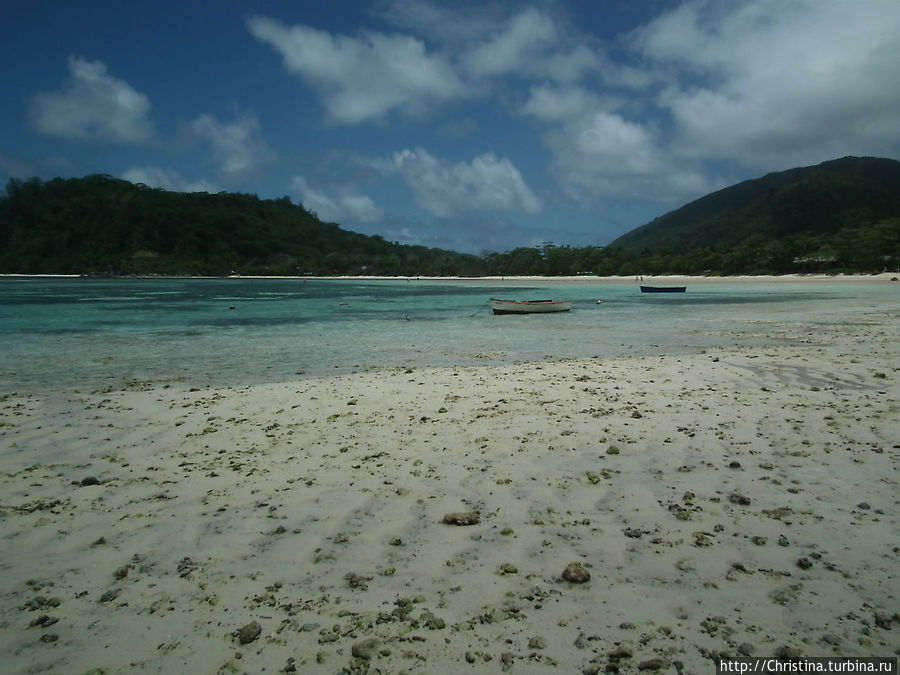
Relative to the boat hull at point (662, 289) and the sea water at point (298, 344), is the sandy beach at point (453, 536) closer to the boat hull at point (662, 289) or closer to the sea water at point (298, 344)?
the sea water at point (298, 344)

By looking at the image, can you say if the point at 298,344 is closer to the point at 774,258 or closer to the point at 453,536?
the point at 453,536

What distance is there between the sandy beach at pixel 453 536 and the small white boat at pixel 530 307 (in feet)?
82.8

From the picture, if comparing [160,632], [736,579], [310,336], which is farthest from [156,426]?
[310,336]

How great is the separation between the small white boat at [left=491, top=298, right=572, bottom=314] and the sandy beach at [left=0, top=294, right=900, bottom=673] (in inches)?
994

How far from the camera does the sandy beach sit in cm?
314

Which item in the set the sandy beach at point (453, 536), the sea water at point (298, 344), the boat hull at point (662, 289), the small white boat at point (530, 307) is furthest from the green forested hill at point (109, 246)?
the sandy beach at point (453, 536)

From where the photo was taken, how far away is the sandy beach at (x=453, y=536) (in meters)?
3.14

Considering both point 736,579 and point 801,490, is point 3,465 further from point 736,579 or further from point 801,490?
point 801,490

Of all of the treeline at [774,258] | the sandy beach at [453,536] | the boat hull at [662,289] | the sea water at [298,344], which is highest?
the treeline at [774,258]

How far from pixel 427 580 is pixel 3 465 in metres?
5.99

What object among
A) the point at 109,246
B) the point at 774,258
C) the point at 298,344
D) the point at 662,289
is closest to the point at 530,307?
the point at 298,344

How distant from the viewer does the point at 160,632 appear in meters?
3.29

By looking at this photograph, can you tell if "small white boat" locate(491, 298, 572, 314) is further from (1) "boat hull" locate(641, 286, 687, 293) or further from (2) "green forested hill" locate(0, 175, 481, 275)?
(2) "green forested hill" locate(0, 175, 481, 275)

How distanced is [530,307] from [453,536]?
30.1 metres
